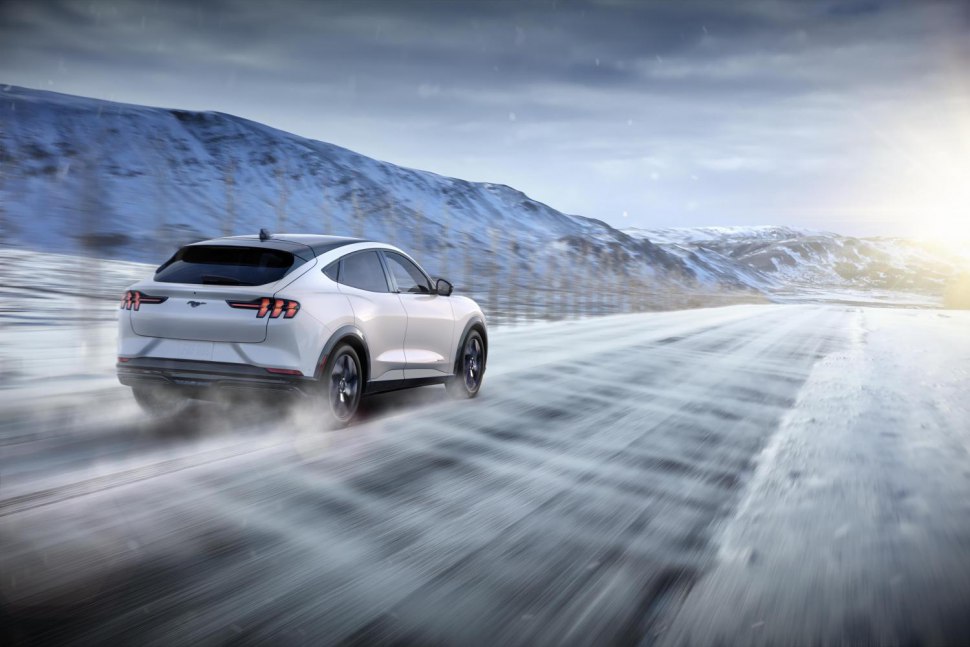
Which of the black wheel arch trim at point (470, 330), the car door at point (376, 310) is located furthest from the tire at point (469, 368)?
the car door at point (376, 310)

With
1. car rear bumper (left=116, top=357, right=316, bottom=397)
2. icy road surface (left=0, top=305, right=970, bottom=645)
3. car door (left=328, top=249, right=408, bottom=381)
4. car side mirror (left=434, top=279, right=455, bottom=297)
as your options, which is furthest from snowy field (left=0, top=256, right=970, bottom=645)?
car side mirror (left=434, top=279, right=455, bottom=297)

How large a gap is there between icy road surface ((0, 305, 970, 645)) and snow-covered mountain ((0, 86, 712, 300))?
3511 centimetres

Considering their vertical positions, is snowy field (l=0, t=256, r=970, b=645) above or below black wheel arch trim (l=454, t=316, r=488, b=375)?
below

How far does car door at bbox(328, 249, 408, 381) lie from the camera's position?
7125 mm

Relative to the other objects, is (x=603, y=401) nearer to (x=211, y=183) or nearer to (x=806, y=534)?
(x=806, y=534)

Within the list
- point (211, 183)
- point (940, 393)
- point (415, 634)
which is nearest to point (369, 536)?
point (415, 634)

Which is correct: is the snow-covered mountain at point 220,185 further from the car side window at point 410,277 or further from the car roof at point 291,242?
the car roof at point 291,242

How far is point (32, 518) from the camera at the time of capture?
4289 mm

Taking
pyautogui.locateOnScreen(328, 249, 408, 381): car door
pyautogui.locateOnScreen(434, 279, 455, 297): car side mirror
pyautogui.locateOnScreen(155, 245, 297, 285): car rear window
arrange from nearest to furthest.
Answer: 1. pyautogui.locateOnScreen(155, 245, 297, 285): car rear window
2. pyautogui.locateOnScreen(328, 249, 408, 381): car door
3. pyautogui.locateOnScreen(434, 279, 455, 297): car side mirror

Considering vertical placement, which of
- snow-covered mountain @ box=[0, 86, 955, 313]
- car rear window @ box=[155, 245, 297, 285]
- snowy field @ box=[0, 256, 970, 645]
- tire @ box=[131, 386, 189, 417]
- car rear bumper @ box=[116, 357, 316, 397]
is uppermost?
snow-covered mountain @ box=[0, 86, 955, 313]

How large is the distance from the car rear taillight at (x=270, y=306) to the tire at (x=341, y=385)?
→ 50cm

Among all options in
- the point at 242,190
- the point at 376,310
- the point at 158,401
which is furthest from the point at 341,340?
the point at 242,190

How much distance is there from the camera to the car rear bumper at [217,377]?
6.22 m

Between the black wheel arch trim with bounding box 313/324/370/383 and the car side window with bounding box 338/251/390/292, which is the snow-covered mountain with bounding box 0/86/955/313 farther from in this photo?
the black wheel arch trim with bounding box 313/324/370/383
